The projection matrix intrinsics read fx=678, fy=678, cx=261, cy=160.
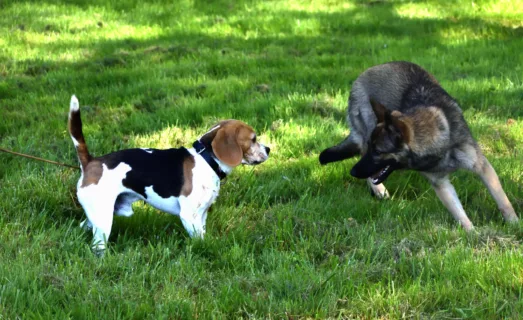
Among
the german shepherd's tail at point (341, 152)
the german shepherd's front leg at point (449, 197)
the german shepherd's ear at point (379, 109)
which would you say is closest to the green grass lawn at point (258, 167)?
the german shepherd's front leg at point (449, 197)

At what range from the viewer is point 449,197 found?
5.30 meters

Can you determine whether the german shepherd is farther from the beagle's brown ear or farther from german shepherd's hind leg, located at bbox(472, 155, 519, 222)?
the beagle's brown ear

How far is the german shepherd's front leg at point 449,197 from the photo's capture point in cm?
509

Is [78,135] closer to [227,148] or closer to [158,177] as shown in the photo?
[158,177]

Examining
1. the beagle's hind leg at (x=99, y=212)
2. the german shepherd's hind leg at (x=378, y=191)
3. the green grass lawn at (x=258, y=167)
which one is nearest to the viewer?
the green grass lawn at (x=258, y=167)

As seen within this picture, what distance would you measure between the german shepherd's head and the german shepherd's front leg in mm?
316

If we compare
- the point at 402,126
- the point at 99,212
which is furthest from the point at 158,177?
the point at 402,126

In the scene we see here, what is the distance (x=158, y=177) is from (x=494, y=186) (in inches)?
104

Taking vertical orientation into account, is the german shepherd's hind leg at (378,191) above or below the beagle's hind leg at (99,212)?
below

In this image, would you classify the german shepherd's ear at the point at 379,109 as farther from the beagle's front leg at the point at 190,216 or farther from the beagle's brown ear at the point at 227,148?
the beagle's front leg at the point at 190,216

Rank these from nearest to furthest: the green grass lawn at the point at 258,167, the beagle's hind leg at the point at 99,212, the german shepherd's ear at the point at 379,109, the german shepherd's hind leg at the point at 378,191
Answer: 1. the green grass lawn at the point at 258,167
2. the beagle's hind leg at the point at 99,212
3. the german shepherd's ear at the point at 379,109
4. the german shepherd's hind leg at the point at 378,191

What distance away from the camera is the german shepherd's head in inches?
206

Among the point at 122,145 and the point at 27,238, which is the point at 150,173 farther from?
the point at 122,145

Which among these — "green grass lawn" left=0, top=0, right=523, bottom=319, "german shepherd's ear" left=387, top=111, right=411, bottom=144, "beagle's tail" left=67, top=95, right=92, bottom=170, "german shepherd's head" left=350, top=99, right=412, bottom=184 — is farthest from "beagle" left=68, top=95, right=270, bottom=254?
"german shepherd's ear" left=387, top=111, right=411, bottom=144
